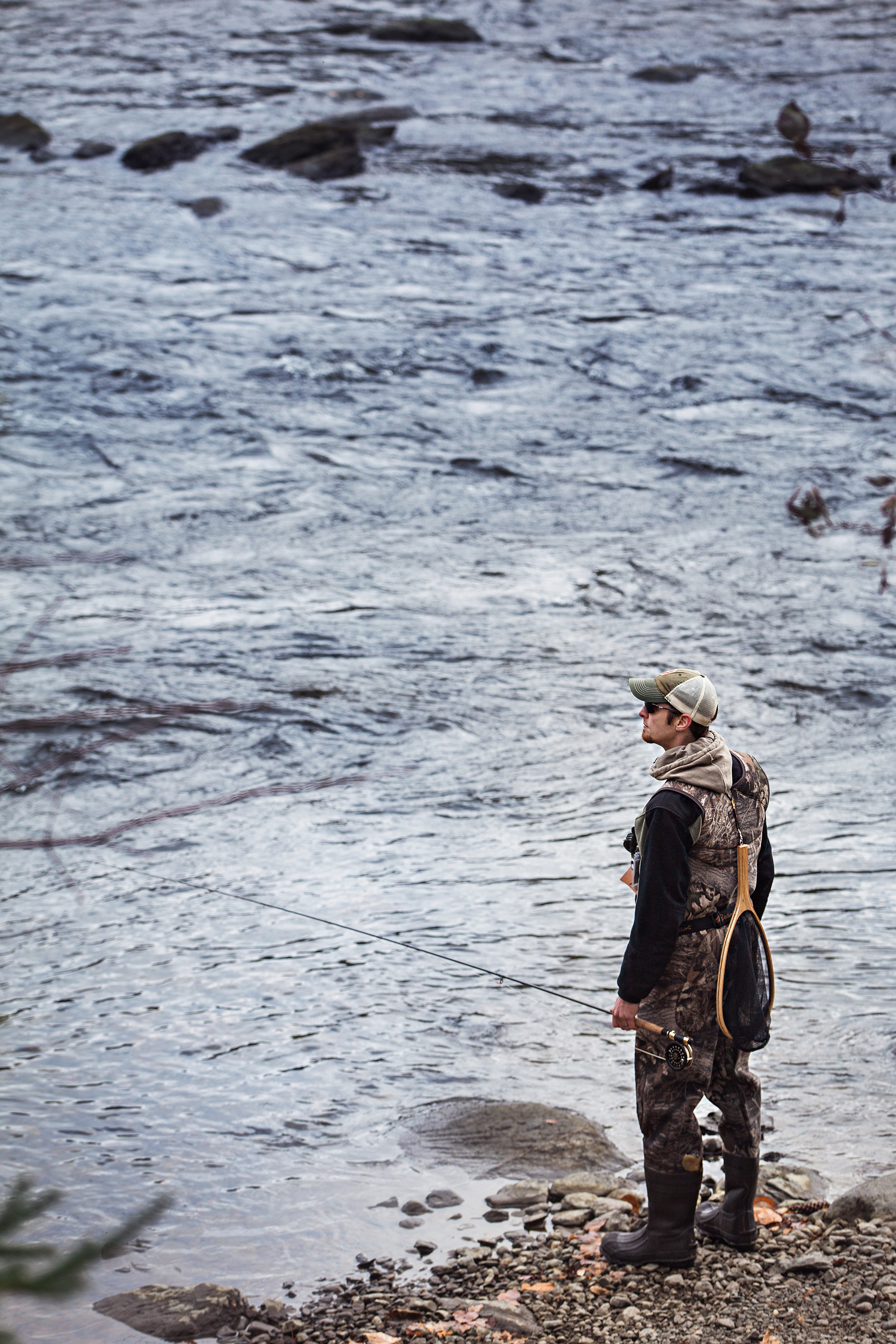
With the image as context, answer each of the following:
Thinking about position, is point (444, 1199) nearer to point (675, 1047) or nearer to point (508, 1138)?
point (508, 1138)

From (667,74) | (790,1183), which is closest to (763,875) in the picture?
(790,1183)

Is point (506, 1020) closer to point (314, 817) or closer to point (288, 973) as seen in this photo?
point (288, 973)

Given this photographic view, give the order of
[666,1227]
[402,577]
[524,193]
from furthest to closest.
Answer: [524,193], [402,577], [666,1227]

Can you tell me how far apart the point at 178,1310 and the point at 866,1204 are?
6.49 ft

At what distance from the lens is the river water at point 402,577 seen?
5465mm

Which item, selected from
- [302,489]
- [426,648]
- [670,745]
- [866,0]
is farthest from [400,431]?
[866,0]

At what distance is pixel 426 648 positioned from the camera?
410 inches

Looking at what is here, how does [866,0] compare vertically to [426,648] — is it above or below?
above

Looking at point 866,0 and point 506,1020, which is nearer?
point 506,1020

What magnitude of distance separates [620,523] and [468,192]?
877 centimetres

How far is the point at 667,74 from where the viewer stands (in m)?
22.5

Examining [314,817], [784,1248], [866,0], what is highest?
[866,0]

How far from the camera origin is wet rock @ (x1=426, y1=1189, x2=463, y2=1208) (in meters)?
4.60

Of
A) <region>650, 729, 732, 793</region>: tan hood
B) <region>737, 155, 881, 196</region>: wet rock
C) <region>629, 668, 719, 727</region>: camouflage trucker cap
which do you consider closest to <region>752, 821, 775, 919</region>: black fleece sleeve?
<region>650, 729, 732, 793</region>: tan hood
